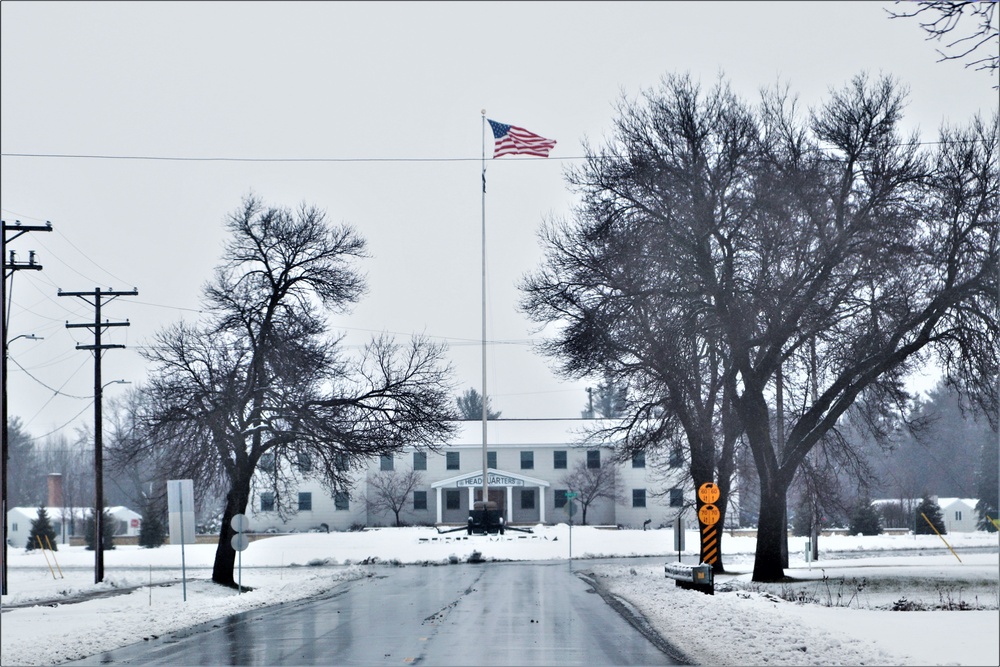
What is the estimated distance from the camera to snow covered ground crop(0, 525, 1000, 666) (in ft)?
48.5

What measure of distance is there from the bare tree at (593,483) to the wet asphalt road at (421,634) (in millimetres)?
45916

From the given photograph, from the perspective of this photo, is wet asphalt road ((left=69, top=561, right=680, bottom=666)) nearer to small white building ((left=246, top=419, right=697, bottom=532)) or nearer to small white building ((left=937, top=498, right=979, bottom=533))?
Result: small white building ((left=246, top=419, right=697, bottom=532))

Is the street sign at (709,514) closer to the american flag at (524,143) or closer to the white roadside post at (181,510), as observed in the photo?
the white roadside post at (181,510)

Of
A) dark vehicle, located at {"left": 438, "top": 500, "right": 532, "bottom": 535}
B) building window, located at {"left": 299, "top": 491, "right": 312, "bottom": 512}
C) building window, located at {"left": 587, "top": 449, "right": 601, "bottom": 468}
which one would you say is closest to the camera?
dark vehicle, located at {"left": 438, "top": 500, "right": 532, "bottom": 535}

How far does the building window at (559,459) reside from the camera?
82.3 metres

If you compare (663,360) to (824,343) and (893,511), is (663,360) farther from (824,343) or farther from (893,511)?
(893,511)

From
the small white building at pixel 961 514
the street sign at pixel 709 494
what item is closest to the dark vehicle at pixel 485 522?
the small white building at pixel 961 514

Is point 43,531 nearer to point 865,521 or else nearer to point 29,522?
point 29,522

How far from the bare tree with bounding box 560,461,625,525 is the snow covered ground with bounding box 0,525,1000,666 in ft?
49.6

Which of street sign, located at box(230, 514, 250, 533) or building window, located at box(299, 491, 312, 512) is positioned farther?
building window, located at box(299, 491, 312, 512)

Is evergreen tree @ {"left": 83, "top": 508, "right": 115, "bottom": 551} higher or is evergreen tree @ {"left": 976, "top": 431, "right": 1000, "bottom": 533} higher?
evergreen tree @ {"left": 976, "top": 431, "right": 1000, "bottom": 533}

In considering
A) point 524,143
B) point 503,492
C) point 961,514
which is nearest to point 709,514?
point 524,143

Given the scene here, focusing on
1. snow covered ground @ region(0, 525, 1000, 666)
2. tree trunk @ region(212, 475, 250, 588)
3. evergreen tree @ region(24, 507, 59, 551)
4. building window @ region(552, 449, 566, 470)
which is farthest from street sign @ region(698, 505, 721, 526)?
building window @ region(552, 449, 566, 470)

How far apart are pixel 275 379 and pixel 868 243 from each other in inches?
641
